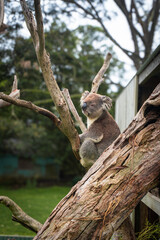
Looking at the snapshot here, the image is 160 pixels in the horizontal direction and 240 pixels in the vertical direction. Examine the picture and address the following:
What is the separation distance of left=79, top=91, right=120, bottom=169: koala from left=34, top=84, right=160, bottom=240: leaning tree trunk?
101 cm

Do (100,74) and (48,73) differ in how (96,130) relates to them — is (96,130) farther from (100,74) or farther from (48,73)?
(48,73)

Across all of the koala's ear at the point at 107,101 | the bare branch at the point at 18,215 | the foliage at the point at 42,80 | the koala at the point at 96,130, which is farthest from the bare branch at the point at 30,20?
the bare branch at the point at 18,215

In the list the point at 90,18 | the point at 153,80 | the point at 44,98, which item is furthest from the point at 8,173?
the point at 153,80

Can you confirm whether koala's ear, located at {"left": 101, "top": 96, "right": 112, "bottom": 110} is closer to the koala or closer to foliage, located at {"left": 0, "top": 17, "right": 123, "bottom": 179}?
the koala

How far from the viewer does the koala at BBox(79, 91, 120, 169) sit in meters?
2.98

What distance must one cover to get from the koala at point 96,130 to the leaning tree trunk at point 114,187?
101 centimetres

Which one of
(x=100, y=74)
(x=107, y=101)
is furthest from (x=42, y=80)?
(x=107, y=101)

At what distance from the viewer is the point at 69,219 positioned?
1.82 meters

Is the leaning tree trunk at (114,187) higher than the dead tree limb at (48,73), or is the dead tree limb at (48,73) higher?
the dead tree limb at (48,73)

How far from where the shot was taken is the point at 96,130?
313cm

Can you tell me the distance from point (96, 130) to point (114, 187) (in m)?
1.35

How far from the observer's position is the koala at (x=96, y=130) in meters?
2.98

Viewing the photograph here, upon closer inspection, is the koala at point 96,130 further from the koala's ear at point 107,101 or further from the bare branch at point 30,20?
the bare branch at point 30,20

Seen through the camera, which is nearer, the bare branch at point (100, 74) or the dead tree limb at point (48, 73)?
the dead tree limb at point (48, 73)
